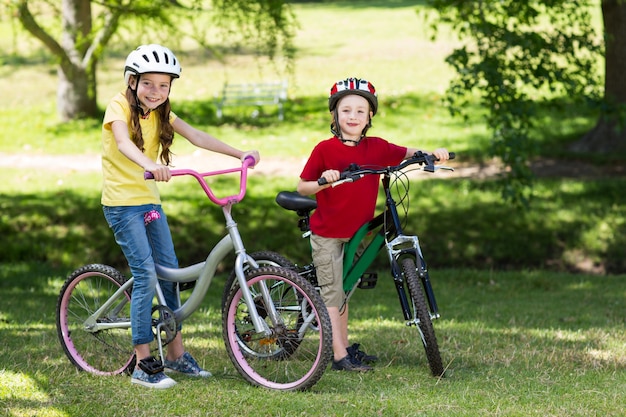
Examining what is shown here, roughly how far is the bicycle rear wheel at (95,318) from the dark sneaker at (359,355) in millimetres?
1255

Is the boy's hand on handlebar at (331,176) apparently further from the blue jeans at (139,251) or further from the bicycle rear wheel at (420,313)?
the blue jeans at (139,251)

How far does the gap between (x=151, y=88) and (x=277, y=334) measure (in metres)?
1.43

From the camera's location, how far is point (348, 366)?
5.18 meters

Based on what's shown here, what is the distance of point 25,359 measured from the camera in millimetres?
5391

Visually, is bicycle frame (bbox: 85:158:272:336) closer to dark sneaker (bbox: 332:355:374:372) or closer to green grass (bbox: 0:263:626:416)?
green grass (bbox: 0:263:626:416)

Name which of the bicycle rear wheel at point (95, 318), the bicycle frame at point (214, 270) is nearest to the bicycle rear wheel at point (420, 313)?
the bicycle frame at point (214, 270)

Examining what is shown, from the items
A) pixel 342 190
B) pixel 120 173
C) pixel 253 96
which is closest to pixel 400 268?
pixel 342 190

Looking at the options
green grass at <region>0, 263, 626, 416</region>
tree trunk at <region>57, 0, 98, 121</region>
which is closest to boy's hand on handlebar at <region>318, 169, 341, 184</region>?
green grass at <region>0, 263, 626, 416</region>

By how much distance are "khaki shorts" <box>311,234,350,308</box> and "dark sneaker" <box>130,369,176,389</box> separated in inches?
38.9

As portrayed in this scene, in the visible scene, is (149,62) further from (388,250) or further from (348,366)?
(348,366)

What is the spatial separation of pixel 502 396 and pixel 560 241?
612 cm

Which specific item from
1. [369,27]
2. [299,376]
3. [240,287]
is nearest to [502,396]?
[299,376]

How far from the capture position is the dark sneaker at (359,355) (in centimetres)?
536

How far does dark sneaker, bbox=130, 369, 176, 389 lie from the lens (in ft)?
15.5
